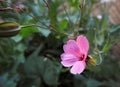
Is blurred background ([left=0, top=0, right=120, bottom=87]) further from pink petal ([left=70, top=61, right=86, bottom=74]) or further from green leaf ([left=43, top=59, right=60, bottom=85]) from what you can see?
pink petal ([left=70, top=61, right=86, bottom=74])

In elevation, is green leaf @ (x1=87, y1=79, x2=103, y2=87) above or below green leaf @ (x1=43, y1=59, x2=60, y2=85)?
below

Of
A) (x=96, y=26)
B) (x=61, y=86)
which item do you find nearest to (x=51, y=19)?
(x=96, y=26)

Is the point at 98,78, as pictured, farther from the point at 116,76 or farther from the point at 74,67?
the point at 74,67

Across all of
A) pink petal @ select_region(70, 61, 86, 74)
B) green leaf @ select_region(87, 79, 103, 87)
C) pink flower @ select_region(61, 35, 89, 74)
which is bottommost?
green leaf @ select_region(87, 79, 103, 87)

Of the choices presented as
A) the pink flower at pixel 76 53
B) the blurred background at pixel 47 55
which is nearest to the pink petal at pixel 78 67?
the pink flower at pixel 76 53

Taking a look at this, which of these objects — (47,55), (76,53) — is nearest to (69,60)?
(76,53)

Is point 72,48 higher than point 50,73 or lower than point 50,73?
higher

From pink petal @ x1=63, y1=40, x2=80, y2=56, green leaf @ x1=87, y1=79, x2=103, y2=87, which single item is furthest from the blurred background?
pink petal @ x1=63, y1=40, x2=80, y2=56

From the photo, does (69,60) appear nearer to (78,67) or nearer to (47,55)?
(78,67)

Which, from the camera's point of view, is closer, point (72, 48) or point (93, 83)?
point (72, 48)
